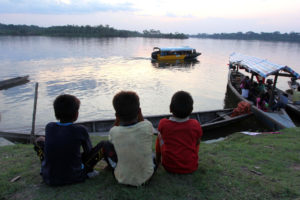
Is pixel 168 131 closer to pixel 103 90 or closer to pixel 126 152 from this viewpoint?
pixel 126 152

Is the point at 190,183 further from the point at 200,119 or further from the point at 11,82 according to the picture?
the point at 11,82

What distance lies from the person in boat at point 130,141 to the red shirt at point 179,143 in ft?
1.35

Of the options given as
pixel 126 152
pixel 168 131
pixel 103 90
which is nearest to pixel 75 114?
pixel 126 152

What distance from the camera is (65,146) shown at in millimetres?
2527

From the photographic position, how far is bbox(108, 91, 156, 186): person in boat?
2.47 metres

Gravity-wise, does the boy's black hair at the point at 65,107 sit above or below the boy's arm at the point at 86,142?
above

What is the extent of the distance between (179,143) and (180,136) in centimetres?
10

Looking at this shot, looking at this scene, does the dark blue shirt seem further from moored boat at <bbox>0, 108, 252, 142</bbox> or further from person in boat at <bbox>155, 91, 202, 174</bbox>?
moored boat at <bbox>0, 108, 252, 142</bbox>

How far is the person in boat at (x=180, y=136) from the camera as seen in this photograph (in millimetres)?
2822

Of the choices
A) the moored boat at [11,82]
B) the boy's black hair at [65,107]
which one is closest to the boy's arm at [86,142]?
the boy's black hair at [65,107]

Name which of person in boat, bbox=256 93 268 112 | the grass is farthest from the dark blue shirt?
person in boat, bbox=256 93 268 112

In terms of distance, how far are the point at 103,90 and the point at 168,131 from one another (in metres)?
14.1

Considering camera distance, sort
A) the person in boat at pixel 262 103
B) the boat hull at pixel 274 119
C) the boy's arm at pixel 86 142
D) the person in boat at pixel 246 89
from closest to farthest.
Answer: the boy's arm at pixel 86 142
the boat hull at pixel 274 119
the person in boat at pixel 262 103
the person in boat at pixel 246 89

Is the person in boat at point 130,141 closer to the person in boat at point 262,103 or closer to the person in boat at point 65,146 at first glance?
the person in boat at point 65,146
